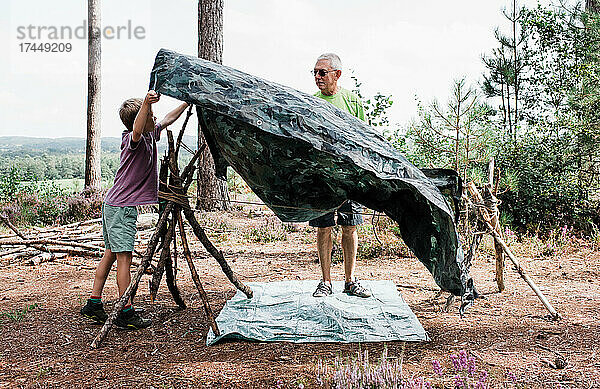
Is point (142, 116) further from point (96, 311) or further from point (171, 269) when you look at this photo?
point (96, 311)

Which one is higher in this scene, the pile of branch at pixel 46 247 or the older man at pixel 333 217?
the older man at pixel 333 217

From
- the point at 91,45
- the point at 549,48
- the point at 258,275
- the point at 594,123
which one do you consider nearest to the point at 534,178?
the point at 594,123

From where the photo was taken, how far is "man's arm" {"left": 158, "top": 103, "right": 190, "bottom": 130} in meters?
3.45

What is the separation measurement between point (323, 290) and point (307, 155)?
1.84 metres

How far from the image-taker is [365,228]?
7.75 meters

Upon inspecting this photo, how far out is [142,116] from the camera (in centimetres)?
325

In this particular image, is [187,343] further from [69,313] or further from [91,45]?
[91,45]

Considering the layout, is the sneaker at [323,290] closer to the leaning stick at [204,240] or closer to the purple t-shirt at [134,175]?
the leaning stick at [204,240]

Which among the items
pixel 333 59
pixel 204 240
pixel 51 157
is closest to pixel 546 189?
pixel 333 59

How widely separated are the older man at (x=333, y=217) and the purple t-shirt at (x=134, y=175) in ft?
4.44

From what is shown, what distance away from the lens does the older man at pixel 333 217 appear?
414 centimetres

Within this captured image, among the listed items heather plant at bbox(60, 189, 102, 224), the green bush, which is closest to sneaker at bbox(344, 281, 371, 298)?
the green bush

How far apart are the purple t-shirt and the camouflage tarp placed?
52 centimetres

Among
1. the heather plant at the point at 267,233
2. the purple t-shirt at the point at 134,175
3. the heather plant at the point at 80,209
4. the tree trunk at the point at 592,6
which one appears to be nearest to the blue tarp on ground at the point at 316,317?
the purple t-shirt at the point at 134,175
